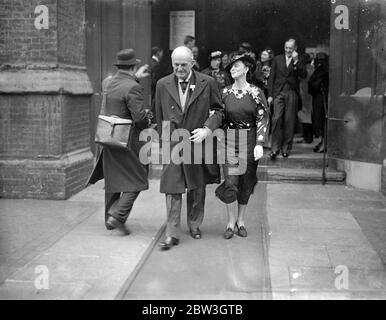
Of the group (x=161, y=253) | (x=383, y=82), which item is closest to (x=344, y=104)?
(x=383, y=82)

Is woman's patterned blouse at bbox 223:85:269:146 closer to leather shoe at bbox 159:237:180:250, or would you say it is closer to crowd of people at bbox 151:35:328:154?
leather shoe at bbox 159:237:180:250

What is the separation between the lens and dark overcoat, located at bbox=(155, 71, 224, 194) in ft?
20.0

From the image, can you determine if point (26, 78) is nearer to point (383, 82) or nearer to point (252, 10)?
point (383, 82)

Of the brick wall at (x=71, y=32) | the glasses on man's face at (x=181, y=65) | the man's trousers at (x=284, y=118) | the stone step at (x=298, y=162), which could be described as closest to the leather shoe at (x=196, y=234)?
the glasses on man's face at (x=181, y=65)

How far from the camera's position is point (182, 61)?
19.6 ft

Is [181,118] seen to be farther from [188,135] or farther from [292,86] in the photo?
[292,86]

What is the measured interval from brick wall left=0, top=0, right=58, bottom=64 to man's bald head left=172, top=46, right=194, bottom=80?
280 centimetres

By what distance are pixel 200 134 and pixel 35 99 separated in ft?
10.8

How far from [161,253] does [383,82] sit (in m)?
4.91

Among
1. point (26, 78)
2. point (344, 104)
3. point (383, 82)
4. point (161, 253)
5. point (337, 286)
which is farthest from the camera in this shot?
point (344, 104)

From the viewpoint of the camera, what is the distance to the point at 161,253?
5.93 metres

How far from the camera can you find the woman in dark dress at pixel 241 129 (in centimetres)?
626

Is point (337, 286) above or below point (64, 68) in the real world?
below

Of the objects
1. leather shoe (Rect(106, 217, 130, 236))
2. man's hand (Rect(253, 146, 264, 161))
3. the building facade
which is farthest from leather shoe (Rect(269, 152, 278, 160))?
leather shoe (Rect(106, 217, 130, 236))
